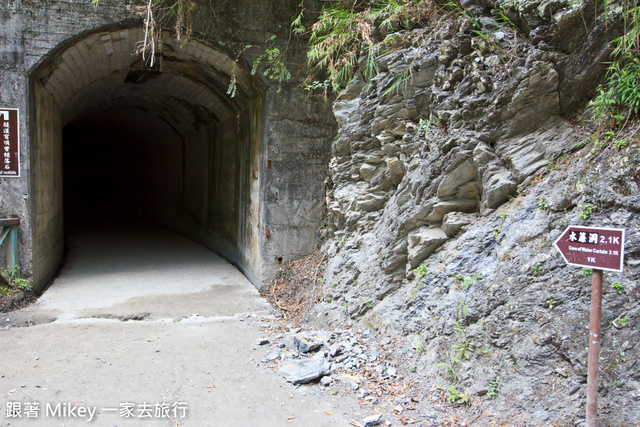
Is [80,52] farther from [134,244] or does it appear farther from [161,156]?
[161,156]

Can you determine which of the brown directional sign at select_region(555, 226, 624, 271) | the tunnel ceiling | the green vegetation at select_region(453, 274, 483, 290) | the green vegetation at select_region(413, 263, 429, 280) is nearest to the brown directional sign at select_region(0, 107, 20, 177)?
the tunnel ceiling

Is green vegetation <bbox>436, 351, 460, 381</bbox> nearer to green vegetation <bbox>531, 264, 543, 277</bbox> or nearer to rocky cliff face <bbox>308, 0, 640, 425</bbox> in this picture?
rocky cliff face <bbox>308, 0, 640, 425</bbox>

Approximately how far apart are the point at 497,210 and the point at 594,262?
1341 millimetres

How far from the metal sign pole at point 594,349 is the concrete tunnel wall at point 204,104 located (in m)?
4.86

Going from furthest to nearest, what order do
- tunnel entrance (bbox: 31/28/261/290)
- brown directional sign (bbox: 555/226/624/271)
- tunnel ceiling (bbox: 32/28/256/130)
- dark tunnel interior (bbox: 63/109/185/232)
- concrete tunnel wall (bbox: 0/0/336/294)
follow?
1. dark tunnel interior (bbox: 63/109/185/232)
2. tunnel entrance (bbox: 31/28/261/290)
3. tunnel ceiling (bbox: 32/28/256/130)
4. concrete tunnel wall (bbox: 0/0/336/294)
5. brown directional sign (bbox: 555/226/624/271)

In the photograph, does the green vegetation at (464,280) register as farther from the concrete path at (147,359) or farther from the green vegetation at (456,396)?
the concrete path at (147,359)

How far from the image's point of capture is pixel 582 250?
7.37ft

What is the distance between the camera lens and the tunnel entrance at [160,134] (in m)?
6.13

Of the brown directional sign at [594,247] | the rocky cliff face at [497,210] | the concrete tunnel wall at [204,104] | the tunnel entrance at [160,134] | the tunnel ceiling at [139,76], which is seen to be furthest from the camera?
the tunnel entrance at [160,134]

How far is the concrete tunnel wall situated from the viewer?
5496mm

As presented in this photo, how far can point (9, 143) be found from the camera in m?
5.42

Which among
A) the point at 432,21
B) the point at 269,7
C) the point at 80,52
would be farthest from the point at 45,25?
the point at 432,21

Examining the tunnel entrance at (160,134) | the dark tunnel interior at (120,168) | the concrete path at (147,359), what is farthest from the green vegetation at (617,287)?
the dark tunnel interior at (120,168)

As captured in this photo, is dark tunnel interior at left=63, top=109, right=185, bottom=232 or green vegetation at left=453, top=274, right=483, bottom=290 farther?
dark tunnel interior at left=63, top=109, right=185, bottom=232
